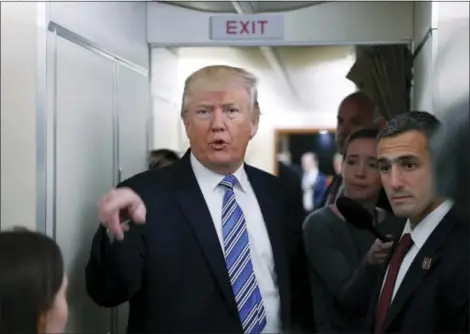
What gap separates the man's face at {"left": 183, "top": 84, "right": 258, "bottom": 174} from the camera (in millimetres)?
1150

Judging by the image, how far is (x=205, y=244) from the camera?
1154mm

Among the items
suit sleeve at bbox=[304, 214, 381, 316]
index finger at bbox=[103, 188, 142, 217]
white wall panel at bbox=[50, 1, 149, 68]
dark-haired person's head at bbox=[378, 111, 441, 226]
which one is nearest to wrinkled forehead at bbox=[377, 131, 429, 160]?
dark-haired person's head at bbox=[378, 111, 441, 226]

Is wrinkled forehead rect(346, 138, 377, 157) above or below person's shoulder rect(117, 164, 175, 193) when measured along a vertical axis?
above

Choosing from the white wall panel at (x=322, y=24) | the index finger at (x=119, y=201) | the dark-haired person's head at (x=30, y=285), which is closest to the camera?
the dark-haired person's head at (x=30, y=285)

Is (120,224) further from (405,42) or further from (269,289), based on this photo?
(405,42)

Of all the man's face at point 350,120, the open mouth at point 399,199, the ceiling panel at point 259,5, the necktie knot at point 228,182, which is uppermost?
the ceiling panel at point 259,5

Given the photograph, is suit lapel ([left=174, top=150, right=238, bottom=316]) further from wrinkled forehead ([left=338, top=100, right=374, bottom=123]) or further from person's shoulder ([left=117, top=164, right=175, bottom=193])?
wrinkled forehead ([left=338, top=100, right=374, bottom=123])

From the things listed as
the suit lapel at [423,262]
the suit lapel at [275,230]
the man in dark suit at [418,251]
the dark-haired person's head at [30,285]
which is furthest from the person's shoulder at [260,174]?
the dark-haired person's head at [30,285]

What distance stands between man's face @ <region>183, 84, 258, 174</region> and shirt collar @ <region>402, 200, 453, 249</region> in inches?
12.6

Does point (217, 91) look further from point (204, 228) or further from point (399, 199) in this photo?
point (399, 199)

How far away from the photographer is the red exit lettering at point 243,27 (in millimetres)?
1314

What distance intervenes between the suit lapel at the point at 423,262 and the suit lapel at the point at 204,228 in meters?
0.28

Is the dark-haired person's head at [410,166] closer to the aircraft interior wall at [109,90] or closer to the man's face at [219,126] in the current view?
the aircraft interior wall at [109,90]

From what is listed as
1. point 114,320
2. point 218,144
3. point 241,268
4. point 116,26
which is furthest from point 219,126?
point 114,320
